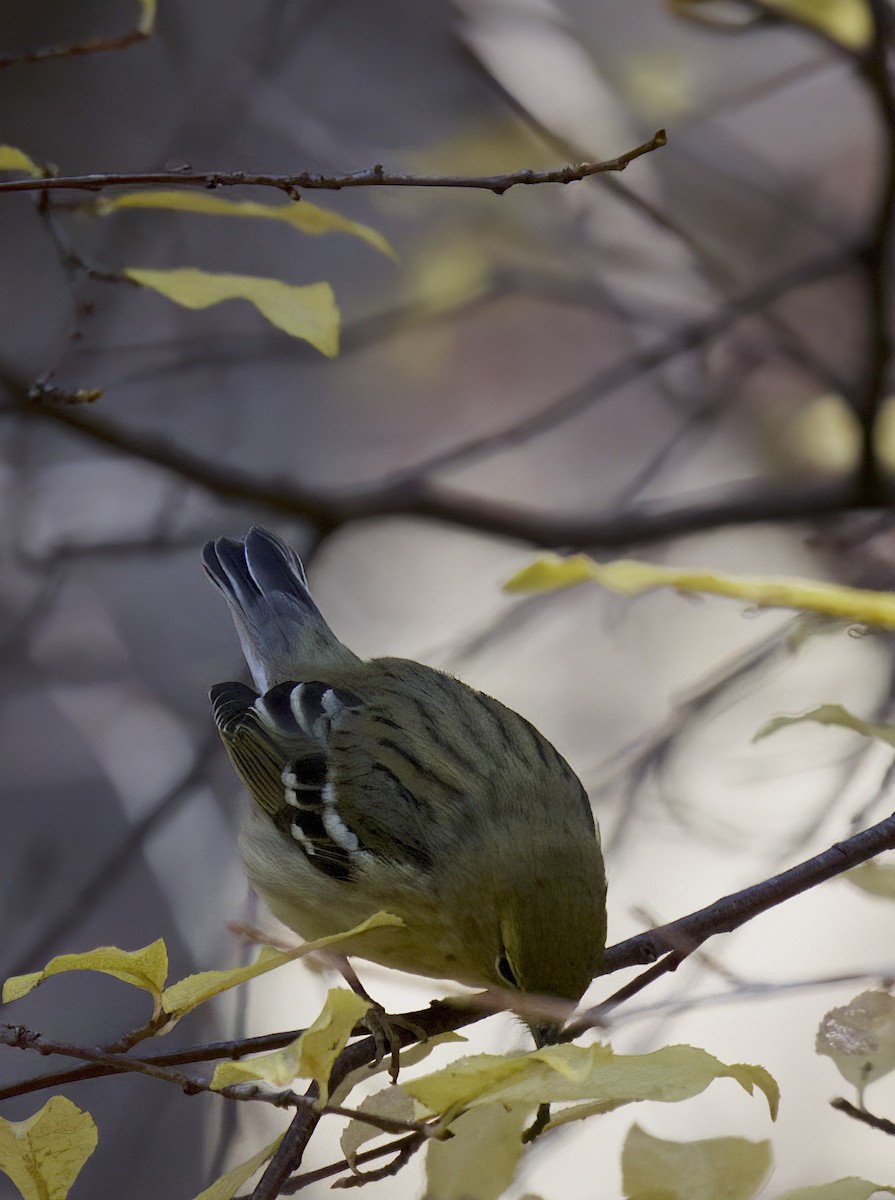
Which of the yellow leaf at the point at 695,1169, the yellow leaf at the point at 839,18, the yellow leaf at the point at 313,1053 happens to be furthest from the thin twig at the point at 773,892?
the yellow leaf at the point at 839,18

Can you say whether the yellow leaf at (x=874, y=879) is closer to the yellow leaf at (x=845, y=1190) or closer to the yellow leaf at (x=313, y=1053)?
the yellow leaf at (x=845, y=1190)

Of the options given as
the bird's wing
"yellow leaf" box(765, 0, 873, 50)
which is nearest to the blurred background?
"yellow leaf" box(765, 0, 873, 50)

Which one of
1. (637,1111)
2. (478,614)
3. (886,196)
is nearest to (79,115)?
(478,614)

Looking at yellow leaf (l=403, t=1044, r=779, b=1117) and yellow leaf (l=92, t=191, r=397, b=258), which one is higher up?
yellow leaf (l=92, t=191, r=397, b=258)

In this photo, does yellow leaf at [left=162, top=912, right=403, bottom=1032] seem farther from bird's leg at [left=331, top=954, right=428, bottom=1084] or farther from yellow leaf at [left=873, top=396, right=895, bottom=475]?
yellow leaf at [left=873, top=396, right=895, bottom=475]

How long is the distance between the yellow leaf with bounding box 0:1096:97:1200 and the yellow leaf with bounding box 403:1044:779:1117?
13 centimetres

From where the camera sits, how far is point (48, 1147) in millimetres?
420

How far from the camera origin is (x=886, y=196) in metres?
1.29

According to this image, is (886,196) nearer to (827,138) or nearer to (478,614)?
(827,138)

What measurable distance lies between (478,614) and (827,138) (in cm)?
70

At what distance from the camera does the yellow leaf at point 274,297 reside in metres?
0.55

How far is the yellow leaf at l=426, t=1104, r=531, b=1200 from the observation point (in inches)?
18.1

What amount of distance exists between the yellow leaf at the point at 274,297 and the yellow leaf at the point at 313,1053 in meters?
0.30

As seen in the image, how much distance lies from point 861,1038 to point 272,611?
1.92 ft
